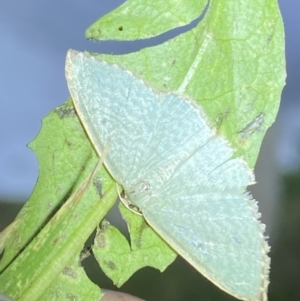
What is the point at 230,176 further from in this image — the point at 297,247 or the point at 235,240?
the point at 297,247

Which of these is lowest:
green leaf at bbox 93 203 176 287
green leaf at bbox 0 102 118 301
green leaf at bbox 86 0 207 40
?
green leaf at bbox 93 203 176 287

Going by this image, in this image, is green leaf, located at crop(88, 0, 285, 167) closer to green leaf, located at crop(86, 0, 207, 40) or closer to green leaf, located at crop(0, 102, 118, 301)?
green leaf, located at crop(86, 0, 207, 40)

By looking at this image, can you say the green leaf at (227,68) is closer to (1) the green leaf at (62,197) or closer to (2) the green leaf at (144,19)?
(2) the green leaf at (144,19)

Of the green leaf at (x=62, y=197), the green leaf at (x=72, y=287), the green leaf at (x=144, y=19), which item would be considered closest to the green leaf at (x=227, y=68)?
the green leaf at (x=144, y=19)

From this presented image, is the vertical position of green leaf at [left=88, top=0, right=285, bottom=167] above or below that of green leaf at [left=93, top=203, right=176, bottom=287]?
above

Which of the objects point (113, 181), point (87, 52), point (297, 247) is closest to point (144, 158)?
point (113, 181)

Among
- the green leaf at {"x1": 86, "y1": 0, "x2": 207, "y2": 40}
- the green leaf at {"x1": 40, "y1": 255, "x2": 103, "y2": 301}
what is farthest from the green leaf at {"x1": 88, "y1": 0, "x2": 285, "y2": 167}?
the green leaf at {"x1": 40, "y1": 255, "x2": 103, "y2": 301}
